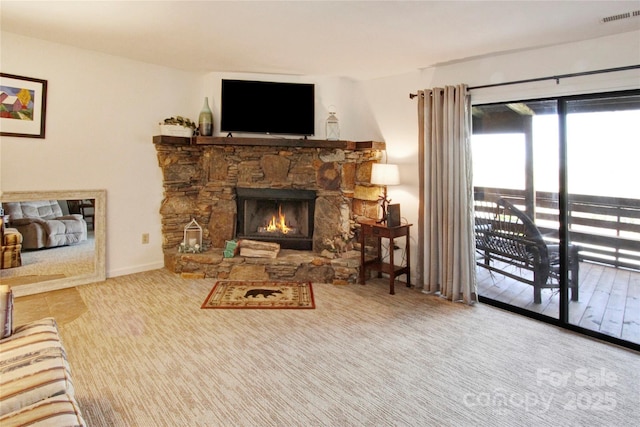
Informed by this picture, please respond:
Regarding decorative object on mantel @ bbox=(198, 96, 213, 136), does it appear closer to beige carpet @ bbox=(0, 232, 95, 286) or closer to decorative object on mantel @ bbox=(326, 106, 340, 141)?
decorative object on mantel @ bbox=(326, 106, 340, 141)

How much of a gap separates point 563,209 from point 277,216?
3023 mm

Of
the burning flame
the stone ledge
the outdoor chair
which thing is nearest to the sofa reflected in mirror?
the stone ledge

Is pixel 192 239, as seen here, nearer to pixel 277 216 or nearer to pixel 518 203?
pixel 277 216

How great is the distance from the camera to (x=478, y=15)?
2.46 m

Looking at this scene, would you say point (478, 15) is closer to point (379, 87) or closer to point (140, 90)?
point (379, 87)

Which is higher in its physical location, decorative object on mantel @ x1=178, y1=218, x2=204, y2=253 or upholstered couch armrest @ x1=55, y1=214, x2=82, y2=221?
upholstered couch armrest @ x1=55, y1=214, x2=82, y2=221

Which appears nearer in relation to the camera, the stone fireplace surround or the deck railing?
the deck railing

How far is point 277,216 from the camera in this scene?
4.55 meters

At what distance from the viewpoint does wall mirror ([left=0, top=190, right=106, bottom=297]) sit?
3.44 metres

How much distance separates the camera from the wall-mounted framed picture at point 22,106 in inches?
128

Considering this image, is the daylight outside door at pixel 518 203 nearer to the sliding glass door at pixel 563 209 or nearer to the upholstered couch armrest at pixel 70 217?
the sliding glass door at pixel 563 209

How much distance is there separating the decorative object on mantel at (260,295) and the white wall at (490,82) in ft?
4.47

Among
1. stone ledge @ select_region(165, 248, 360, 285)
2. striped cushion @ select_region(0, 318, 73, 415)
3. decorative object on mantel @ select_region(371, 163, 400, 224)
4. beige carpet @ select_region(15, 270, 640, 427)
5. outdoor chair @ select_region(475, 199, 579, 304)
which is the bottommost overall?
beige carpet @ select_region(15, 270, 640, 427)

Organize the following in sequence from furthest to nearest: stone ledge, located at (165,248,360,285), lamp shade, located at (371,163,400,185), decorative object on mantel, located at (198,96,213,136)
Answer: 1. decorative object on mantel, located at (198,96,213,136)
2. stone ledge, located at (165,248,360,285)
3. lamp shade, located at (371,163,400,185)
